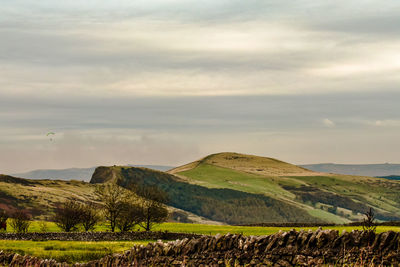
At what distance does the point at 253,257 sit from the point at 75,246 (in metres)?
43.4

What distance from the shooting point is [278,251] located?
2284 cm

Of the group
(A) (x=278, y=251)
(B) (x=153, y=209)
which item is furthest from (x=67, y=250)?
(B) (x=153, y=209)

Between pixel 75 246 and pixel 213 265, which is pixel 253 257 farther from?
pixel 75 246

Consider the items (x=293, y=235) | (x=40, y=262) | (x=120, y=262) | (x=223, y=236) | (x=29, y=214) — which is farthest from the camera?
(x=29, y=214)

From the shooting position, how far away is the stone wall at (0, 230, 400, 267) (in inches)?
827

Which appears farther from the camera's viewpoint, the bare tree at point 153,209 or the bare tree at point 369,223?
the bare tree at point 153,209

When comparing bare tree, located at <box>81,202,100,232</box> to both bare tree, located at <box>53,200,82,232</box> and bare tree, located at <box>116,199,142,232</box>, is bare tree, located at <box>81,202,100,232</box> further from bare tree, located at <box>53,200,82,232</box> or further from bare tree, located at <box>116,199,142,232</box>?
bare tree, located at <box>116,199,142,232</box>

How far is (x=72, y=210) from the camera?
9962 cm

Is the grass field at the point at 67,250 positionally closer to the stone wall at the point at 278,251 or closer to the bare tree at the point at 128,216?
the stone wall at the point at 278,251

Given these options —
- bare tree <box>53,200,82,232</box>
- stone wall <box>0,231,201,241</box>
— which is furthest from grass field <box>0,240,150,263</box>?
bare tree <box>53,200,82,232</box>

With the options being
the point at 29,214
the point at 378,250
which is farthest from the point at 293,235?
the point at 29,214

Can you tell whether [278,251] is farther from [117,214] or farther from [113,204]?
[113,204]

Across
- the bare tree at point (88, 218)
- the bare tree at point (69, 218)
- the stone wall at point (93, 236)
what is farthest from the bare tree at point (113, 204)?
the stone wall at point (93, 236)

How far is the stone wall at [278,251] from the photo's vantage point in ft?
68.9
